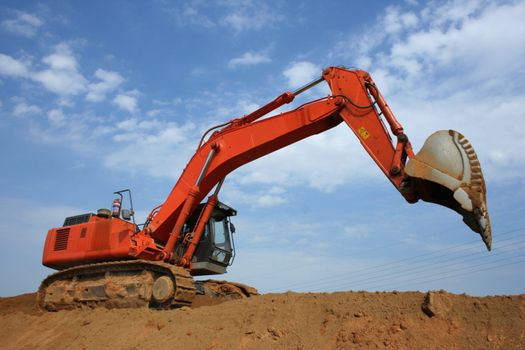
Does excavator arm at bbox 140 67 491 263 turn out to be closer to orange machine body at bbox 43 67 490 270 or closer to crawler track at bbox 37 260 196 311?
orange machine body at bbox 43 67 490 270

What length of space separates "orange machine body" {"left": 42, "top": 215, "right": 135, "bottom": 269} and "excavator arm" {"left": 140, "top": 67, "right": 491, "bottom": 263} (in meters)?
0.57

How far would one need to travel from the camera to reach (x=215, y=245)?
10078 millimetres

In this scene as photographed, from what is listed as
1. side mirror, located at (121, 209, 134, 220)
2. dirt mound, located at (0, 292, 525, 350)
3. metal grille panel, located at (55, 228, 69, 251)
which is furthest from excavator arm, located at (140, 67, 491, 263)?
metal grille panel, located at (55, 228, 69, 251)

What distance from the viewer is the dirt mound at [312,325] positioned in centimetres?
476

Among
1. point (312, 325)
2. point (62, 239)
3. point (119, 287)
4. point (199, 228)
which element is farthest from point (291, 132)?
point (62, 239)

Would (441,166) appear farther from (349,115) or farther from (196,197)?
(196,197)

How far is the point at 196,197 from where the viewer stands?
958 cm

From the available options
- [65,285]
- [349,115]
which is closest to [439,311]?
[349,115]

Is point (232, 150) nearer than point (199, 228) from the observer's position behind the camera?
Yes

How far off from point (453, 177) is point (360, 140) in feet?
6.35

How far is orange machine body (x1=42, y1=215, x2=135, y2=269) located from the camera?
9.60m

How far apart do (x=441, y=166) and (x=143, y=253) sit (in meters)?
6.24

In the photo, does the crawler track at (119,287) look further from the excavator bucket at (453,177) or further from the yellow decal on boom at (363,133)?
the excavator bucket at (453,177)

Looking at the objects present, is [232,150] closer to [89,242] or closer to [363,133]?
[363,133]
